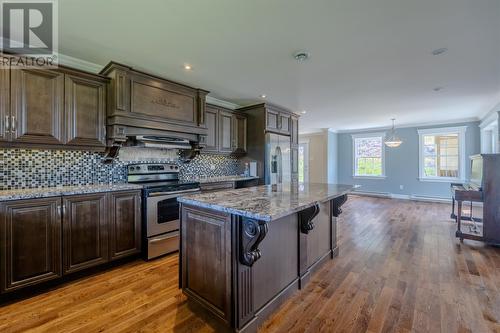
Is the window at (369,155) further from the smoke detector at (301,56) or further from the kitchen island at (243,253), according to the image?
the kitchen island at (243,253)

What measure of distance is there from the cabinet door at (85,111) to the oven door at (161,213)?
0.92m

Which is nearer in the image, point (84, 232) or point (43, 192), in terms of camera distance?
point (43, 192)

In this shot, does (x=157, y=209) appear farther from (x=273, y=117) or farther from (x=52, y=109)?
(x=273, y=117)

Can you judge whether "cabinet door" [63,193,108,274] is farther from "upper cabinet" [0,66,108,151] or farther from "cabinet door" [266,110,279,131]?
"cabinet door" [266,110,279,131]

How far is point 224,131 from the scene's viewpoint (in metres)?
4.27

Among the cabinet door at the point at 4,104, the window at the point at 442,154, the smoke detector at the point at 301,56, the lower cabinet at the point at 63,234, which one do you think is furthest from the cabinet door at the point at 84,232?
the window at the point at 442,154

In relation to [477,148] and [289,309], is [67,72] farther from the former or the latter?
[477,148]

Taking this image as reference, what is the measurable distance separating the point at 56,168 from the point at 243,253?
8.25 ft

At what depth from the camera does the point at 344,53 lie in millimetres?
2547

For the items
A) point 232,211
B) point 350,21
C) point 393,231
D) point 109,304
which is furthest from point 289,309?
point 393,231

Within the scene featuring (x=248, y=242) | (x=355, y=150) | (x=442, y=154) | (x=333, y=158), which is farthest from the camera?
(x=333, y=158)

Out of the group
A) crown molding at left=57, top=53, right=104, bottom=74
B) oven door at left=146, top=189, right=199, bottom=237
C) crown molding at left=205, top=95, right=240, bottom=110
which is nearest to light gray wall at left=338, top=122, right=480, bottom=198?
crown molding at left=205, top=95, right=240, bottom=110

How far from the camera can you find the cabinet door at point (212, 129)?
13.1 feet

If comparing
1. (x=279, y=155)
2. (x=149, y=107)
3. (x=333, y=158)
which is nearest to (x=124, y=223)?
(x=149, y=107)
